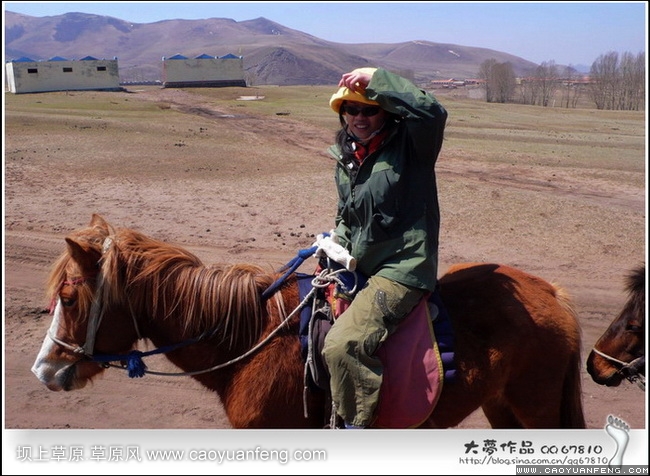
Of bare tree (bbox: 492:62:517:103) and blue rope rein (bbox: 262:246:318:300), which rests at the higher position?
bare tree (bbox: 492:62:517:103)

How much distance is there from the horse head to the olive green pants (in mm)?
1187

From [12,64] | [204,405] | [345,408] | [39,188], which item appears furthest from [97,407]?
[12,64]

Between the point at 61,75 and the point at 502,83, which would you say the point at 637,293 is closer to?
the point at 61,75

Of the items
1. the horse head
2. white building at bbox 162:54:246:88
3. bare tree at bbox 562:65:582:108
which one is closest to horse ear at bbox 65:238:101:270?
the horse head

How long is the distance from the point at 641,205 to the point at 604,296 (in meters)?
6.03

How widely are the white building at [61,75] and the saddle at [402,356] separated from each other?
5563cm

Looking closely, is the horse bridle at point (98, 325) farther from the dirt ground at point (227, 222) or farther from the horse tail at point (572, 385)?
the dirt ground at point (227, 222)

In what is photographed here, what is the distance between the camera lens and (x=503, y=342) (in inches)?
131

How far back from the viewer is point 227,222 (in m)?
10.6

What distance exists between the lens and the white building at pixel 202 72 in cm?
6031

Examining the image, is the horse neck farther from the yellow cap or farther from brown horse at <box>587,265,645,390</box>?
brown horse at <box>587,265,645,390</box>

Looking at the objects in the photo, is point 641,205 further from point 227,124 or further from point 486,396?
point 227,124

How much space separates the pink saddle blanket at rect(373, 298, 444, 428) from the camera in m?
3.12

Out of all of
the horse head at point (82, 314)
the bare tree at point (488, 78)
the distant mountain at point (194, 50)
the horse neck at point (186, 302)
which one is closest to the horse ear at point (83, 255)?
the horse head at point (82, 314)
